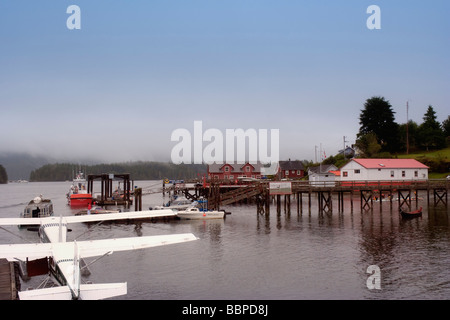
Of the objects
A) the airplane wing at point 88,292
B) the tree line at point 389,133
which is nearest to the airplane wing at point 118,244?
the airplane wing at point 88,292

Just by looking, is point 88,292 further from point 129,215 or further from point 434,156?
point 434,156

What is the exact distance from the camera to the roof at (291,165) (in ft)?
391

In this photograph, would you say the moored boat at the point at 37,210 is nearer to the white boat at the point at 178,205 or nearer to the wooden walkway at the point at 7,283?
the white boat at the point at 178,205

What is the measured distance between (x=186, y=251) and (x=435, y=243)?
20742mm

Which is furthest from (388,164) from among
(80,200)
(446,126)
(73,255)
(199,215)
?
(446,126)

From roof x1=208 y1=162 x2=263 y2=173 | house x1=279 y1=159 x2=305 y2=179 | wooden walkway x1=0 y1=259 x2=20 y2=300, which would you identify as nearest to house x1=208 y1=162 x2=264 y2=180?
roof x1=208 y1=162 x2=263 y2=173

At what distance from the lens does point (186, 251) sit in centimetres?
3097

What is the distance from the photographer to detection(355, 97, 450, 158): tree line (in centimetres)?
11319

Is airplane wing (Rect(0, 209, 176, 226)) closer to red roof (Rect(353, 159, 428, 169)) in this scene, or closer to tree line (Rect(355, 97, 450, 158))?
red roof (Rect(353, 159, 428, 169))

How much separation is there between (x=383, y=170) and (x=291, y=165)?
5216cm

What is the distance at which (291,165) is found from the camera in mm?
120625

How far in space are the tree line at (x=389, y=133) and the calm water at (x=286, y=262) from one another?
72.7 m

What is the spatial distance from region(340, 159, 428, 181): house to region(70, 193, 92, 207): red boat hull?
1986 inches
